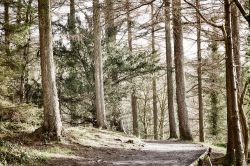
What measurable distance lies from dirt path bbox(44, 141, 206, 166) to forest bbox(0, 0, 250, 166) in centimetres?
3

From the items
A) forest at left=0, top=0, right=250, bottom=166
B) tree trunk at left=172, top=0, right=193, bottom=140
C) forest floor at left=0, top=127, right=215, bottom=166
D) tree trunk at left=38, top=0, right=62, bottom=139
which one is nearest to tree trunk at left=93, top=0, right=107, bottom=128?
forest at left=0, top=0, right=250, bottom=166

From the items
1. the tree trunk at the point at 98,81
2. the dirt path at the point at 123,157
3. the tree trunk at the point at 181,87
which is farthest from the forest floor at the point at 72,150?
the tree trunk at the point at 181,87

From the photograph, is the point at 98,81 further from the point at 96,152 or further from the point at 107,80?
the point at 96,152

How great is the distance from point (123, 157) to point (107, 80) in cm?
906

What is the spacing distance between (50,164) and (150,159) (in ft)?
10.7

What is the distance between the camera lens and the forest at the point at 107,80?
10953 millimetres

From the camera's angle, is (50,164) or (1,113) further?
(1,113)

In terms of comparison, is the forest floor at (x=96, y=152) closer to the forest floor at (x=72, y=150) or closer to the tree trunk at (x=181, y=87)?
the forest floor at (x=72, y=150)

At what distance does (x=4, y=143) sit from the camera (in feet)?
34.2

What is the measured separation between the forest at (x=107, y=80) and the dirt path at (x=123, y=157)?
0.03 metres

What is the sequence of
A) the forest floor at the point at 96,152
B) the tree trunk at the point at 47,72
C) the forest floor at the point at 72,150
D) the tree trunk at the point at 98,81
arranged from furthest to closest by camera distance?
the tree trunk at the point at 98,81, the tree trunk at the point at 47,72, the forest floor at the point at 96,152, the forest floor at the point at 72,150

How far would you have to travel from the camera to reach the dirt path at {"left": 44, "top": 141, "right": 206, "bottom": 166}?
10.7m

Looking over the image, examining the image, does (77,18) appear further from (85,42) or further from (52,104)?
(52,104)

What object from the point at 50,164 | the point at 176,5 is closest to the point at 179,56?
the point at 176,5
